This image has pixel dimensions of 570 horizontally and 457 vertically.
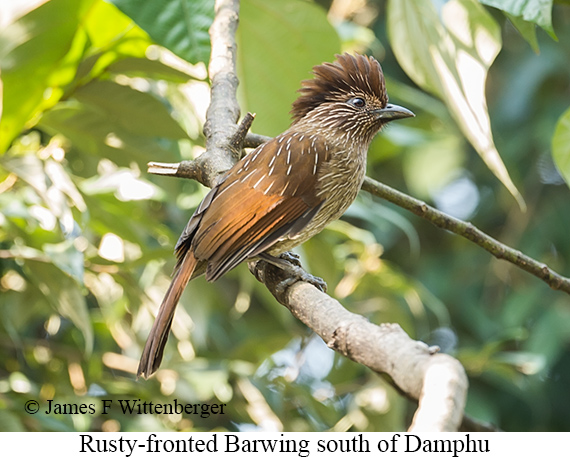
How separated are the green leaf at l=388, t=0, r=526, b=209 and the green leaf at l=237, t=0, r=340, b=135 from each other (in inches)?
12.1

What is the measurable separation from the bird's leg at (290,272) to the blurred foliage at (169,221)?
1.63 feet

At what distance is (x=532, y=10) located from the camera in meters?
1.78

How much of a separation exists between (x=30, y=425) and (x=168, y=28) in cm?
150

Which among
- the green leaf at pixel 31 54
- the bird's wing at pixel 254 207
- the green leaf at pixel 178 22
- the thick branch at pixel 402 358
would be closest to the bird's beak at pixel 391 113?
the bird's wing at pixel 254 207

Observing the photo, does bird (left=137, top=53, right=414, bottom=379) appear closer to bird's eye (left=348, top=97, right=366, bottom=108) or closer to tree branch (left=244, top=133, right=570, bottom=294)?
bird's eye (left=348, top=97, right=366, bottom=108)

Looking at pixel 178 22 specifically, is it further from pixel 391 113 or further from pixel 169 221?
pixel 169 221

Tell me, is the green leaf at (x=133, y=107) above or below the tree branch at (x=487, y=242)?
above

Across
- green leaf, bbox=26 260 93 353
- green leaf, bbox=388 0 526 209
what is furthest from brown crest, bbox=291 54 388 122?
green leaf, bbox=26 260 93 353

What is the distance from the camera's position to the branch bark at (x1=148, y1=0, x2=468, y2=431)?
922mm

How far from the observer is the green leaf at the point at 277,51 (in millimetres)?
2508

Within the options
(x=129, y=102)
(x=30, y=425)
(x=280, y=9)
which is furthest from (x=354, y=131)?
(x=30, y=425)

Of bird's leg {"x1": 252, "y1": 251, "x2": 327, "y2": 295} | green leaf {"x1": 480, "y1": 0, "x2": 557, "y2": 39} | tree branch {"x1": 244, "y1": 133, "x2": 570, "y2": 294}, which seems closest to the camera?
green leaf {"x1": 480, "y1": 0, "x2": 557, "y2": 39}

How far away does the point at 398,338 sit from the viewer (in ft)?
3.72

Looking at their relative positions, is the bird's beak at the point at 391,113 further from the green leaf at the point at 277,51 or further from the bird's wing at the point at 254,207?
the bird's wing at the point at 254,207
